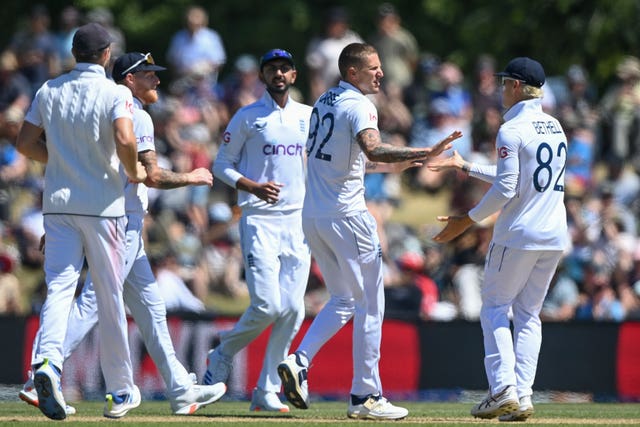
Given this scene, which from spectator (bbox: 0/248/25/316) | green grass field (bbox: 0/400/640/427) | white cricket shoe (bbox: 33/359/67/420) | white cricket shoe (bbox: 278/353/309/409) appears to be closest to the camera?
white cricket shoe (bbox: 33/359/67/420)

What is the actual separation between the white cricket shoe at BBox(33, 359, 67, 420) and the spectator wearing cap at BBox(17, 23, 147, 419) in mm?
26

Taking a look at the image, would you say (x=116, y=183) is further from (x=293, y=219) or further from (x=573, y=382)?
(x=573, y=382)

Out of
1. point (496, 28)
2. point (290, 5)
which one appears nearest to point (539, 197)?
point (496, 28)

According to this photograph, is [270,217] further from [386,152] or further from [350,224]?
[386,152]

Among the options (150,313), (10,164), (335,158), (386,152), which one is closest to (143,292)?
(150,313)

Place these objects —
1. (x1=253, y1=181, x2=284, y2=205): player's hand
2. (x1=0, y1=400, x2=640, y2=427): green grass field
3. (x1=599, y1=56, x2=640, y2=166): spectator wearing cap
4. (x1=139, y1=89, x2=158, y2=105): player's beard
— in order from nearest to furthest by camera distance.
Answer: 1. (x1=0, y1=400, x2=640, y2=427): green grass field
2. (x1=139, y1=89, x2=158, y2=105): player's beard
3. (x1=253, y1=181, x2=284, y2=205): player's hand
4. (x1=599, y1=56, x2=640, y2=166): spectator wearing cap

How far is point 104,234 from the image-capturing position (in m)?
9.95

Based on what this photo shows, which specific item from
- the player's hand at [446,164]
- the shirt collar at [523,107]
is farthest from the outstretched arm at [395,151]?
the shirt collar at [523,107]

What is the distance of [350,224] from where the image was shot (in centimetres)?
1070

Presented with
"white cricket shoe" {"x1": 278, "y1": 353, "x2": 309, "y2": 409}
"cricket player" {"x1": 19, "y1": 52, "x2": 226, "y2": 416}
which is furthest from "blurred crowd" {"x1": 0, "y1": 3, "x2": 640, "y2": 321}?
"cricket player" {"x1": 19, "y1": 52, "x2": 226, "y2": 416}

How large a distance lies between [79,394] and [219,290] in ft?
13.2

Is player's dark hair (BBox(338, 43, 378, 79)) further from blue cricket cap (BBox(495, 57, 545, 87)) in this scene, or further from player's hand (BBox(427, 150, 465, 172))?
blue cricket cap (BBox(495, 57, 545, 87))

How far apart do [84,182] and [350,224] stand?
2.06 metres

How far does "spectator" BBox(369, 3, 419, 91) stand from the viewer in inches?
846
